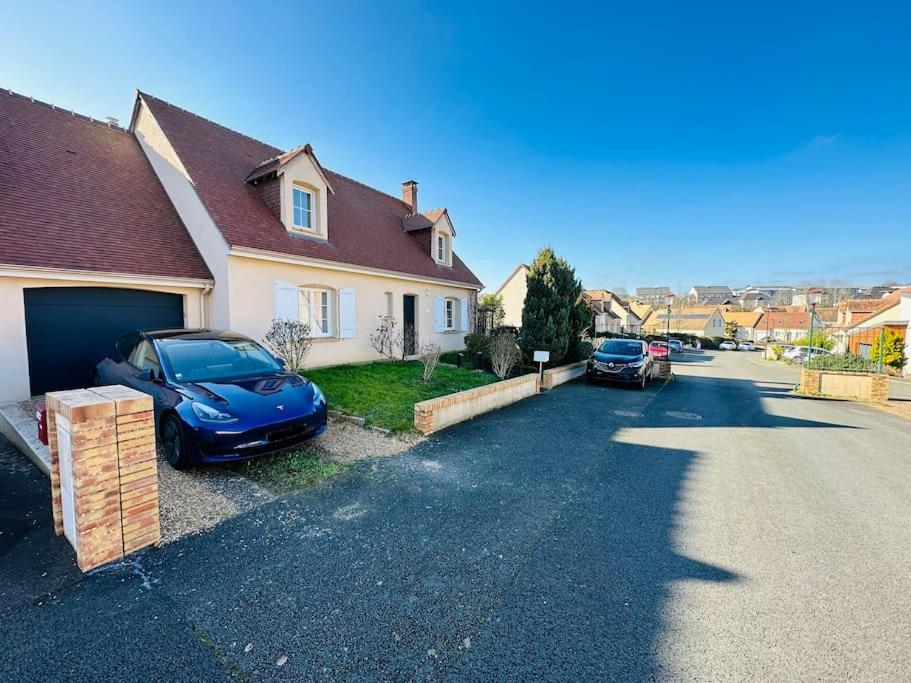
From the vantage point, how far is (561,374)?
1227 cm

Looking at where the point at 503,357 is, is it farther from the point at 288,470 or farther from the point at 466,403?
the point at 288,470

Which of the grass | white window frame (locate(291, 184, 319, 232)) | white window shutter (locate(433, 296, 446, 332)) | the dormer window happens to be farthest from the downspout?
the dormer window

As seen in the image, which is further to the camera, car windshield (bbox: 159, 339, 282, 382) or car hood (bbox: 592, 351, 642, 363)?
car hood (bbox: 592, 351, 642, 363)

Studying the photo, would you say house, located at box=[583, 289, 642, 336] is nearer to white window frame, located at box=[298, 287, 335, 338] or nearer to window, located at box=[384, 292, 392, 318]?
window, located at box=[384, 292, 392, 318]

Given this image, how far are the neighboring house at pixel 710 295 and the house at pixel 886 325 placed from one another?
63.7 m

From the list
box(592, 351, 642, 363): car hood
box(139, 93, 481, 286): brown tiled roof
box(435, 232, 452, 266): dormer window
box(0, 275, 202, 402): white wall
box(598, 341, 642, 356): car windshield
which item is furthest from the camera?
box(435, 232, 452, 266): dormer window

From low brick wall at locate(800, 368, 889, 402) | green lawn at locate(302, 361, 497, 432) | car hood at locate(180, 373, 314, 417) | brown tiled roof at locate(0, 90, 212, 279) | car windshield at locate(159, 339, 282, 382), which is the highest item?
brown tiled roof at locate(0, 90, 212, 279)

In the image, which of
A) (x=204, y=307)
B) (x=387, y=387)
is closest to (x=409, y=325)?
(x=387, y=387)

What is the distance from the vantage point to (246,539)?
332 cm

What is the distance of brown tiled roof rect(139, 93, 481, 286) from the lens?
29.9 ft

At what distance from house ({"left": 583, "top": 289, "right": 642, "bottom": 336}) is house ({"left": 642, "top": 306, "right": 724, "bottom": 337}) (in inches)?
263

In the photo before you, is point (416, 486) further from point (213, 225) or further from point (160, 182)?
point (160, 182)

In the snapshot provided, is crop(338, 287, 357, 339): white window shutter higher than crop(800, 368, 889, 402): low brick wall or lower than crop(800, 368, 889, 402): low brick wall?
higher

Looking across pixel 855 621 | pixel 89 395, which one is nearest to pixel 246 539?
pixel 89 395
